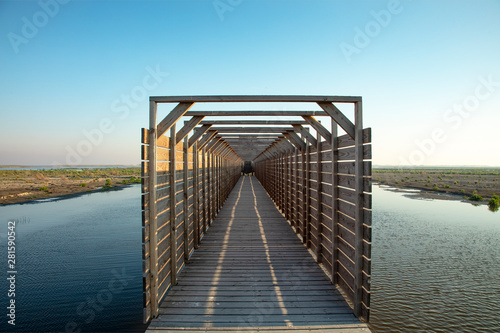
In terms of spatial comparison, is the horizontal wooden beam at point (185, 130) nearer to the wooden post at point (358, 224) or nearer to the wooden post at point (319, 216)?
the wooden post at point (319, 216)

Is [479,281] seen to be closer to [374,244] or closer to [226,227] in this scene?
[374,244]

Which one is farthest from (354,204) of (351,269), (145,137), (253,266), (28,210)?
(28,210)

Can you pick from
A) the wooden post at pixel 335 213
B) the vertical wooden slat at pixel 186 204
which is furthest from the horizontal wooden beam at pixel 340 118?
the vertical wooden slat at pixel 186 204

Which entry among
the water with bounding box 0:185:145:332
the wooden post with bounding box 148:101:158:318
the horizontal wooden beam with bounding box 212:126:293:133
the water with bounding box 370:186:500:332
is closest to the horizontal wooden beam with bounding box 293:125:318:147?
the horizontal wooden beam with bounding box 212:126:293:133

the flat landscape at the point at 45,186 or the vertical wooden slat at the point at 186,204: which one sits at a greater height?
the vertical wooden slat at the point at 186,204

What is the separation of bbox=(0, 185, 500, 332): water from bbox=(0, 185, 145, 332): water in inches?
0.7

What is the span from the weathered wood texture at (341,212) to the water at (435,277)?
1207 mm

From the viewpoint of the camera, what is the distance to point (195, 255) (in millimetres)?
5383

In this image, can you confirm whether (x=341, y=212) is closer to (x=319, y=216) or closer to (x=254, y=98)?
(x=319, y=216)

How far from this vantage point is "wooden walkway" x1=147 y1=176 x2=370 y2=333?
299cm

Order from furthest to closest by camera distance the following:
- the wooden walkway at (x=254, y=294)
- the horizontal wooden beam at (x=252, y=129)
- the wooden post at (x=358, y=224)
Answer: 1. the horizontal wooden beam at (x=252, y=129)
2. the wooden post at (x=358, y=224)
3. the wooden walkway at (x=254, y=294)

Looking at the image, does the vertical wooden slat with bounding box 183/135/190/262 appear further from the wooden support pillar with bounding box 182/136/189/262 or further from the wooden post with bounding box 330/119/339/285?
the wooden post with bounding box 330/119/339/285

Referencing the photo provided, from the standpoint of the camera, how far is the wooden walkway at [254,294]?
118 inches

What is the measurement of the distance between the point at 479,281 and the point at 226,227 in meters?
6.33
